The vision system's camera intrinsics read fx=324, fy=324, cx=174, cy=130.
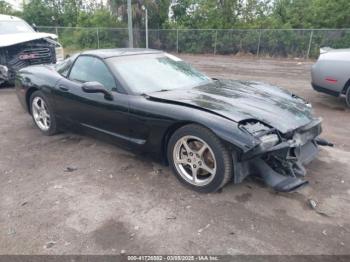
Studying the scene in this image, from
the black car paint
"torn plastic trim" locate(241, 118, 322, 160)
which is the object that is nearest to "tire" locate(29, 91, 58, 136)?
the black car paint

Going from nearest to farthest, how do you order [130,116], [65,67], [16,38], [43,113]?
[130,116]
[65,67]
[43,113]
[16,38]

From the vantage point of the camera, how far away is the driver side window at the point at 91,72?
401 cm

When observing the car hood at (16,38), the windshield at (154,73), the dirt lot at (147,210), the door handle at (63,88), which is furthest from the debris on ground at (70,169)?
the car hood at (16,38)

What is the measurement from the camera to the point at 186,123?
10.8 ft

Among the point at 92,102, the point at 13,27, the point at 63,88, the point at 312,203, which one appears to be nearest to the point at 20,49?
the point at 13,27

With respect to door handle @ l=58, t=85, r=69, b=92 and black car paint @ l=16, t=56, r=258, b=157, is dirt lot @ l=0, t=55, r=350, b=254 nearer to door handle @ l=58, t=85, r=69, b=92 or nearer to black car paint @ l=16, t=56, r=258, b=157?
black car paint @ l=16, t=56, r=258, b=157

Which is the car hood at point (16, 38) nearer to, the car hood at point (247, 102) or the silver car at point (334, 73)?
the car hood at point (247, 102)

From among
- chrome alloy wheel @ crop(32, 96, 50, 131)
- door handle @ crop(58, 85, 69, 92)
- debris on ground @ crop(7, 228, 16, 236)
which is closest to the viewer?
debris on ground @ crop(7, 228, 16, 236)

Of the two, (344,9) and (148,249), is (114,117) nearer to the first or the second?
(148,249)

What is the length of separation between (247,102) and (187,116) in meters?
0.78

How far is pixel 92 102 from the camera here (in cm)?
411

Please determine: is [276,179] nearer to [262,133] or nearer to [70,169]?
[262,133]

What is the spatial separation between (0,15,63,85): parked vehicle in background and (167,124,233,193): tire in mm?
6545

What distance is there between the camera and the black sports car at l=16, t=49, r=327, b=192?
3.05 meters
